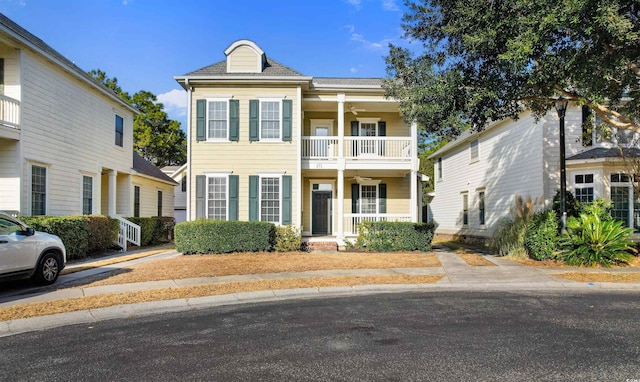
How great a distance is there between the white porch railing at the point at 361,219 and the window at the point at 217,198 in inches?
199

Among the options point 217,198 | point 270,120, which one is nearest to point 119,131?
point 217,198

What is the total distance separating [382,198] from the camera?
1906 cm

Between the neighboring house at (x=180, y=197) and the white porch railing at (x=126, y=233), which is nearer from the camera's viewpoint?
the white porch railing at (x=126, y=233)

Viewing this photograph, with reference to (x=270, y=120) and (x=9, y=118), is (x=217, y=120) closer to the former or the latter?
(x=270, y=120)

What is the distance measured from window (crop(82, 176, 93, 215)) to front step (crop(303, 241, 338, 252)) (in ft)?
29.0

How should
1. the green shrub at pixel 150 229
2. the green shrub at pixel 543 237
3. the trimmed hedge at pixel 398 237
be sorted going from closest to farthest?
the green shrub at pixel 543 237
the trimmed hedge at pixel 398 237
the green shrub at pixel 150 229

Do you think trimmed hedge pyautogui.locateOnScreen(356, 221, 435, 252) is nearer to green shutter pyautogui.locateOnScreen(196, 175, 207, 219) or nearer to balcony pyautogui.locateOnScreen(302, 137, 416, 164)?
balcony pyautogui.locateOnScreen(302, 137, 416, 164)

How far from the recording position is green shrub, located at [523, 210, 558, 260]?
12703 mm

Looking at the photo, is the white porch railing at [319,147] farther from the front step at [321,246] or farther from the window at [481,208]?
the window at [481,208]

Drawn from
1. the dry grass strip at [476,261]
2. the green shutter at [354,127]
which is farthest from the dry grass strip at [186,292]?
the green shutter at [354,127]

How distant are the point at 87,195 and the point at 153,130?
24.4m

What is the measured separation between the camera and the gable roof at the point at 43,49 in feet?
38.0

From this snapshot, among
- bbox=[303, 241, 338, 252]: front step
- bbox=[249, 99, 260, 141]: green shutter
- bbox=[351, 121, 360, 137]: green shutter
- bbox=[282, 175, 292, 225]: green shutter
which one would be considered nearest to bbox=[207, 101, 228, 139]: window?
bbox=[249, 99, 260, 141]: green shutter

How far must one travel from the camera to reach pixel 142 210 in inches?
861
